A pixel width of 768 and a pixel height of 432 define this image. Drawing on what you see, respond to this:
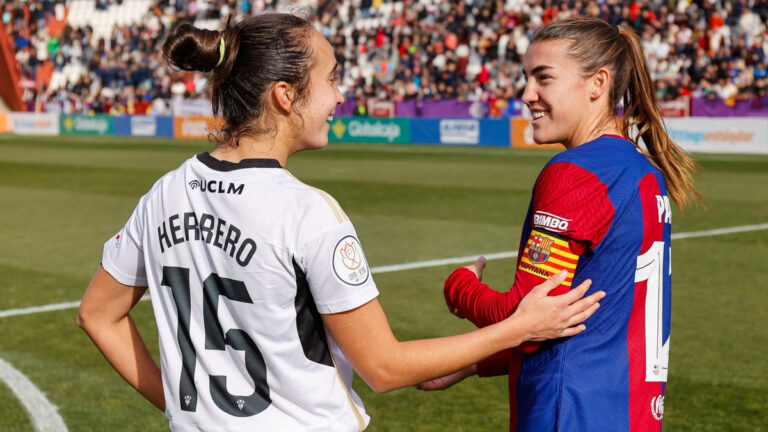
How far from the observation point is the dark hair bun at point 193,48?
222 centimetres

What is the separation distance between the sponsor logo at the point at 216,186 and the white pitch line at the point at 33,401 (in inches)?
136

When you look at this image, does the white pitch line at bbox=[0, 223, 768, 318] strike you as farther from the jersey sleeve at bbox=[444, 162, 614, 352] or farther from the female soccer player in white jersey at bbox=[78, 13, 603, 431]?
the jersey sleeve at bbox=[444, 162, 614, 352]

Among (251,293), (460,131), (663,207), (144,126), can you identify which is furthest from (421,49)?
(251,293)

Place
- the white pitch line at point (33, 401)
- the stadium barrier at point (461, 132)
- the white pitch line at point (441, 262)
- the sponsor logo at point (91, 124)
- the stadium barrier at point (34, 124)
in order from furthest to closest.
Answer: the stadium barrier at point (34, 124) < the sponsor logo at point (91, 124) < the stadium barrier at point (461, 132) < the white pitch line at point (441, 262) < the white pitch line at point (33, 401)

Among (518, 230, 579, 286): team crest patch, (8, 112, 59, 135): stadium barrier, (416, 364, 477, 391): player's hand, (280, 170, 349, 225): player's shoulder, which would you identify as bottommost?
(8, 112, 59, 135): stadium barrier

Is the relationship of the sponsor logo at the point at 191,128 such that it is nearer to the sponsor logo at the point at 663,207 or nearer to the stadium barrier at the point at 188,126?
the stadium barrier at the point at 188,126

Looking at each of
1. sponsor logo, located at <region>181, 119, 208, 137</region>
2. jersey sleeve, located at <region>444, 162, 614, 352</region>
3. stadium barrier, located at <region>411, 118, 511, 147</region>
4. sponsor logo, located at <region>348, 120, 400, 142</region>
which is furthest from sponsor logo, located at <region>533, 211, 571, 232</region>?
sponsor logo, located at <region>181, 119, 208, 137</region>

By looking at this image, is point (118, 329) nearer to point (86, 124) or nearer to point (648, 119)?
point (648, 119)

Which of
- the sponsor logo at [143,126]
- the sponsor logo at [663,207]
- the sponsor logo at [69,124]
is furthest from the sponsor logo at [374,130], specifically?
the sponsor logo at [663,207]

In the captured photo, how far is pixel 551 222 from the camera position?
7.88ft

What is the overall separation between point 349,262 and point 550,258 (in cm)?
58

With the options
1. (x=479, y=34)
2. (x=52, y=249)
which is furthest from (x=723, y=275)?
(x=479, y=34)

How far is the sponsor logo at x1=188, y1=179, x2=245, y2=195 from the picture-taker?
216 centimetres

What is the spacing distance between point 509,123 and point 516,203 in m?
12.5
